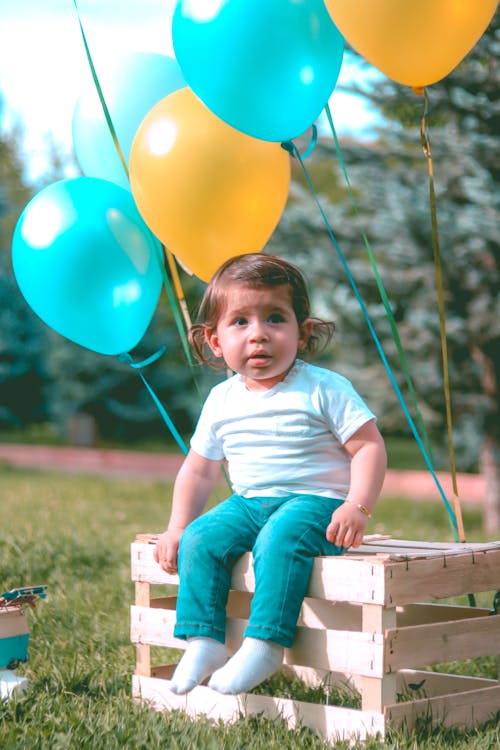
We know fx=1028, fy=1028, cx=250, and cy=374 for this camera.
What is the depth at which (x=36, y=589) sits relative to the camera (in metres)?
2.88

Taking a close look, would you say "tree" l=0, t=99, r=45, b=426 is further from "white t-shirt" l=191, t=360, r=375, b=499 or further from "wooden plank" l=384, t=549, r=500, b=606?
"wooden plank" l=384, t=549, r=500, b=606

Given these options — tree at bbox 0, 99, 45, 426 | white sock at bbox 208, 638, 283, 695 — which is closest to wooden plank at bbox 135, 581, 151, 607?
white sock at bbox 208, 638, 283, 695

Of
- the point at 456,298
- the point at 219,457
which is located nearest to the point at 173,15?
the point at 219,457

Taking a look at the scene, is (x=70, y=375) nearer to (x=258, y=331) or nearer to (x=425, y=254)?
(x=425, y=254)

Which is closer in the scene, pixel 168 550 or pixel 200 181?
pixel 168 550

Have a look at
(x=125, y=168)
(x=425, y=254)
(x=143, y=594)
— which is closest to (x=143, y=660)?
(x=143, y=594)

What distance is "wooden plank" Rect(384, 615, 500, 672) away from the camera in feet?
7.92

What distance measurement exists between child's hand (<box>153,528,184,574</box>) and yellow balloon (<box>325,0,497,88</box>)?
4.90ft

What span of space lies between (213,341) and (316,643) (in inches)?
35.4

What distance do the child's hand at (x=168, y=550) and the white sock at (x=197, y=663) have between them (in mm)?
253

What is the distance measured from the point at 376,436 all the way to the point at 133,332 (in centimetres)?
110

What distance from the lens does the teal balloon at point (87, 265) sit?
3.36m

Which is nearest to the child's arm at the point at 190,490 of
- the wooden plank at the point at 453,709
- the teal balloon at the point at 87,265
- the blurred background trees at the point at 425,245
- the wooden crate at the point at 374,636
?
the wooden crate at the point at 374,636

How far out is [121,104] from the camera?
3863 millimetres
